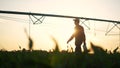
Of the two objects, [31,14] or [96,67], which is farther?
[31,14]

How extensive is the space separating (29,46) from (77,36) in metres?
10.7

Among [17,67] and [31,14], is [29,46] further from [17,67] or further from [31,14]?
[31,14]

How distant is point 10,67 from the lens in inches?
77.4

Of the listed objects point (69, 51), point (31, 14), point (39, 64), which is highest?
point (39, 64)

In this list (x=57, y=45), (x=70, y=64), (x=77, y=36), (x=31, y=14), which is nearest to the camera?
(x=70, y=64)

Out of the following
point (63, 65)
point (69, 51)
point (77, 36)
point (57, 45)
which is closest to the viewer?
point (63, 65)

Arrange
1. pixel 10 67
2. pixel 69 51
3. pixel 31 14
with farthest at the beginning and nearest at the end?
pixel 31 14 → pixel 69 51 → pixel 10 67

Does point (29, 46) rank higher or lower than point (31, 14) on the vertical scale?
higher

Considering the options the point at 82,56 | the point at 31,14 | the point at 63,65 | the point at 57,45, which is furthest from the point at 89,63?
the point at 31,14

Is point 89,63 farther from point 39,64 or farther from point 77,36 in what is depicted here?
point 77,36

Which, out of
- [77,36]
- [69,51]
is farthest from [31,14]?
[69,51]

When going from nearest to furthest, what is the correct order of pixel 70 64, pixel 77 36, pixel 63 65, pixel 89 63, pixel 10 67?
pixel 63 65 → pixel 70 64 → pixel 10 67 → pixel 89 63 → pixel 77 36

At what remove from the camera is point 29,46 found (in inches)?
74.4

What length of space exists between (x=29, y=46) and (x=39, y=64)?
277 millimetres
